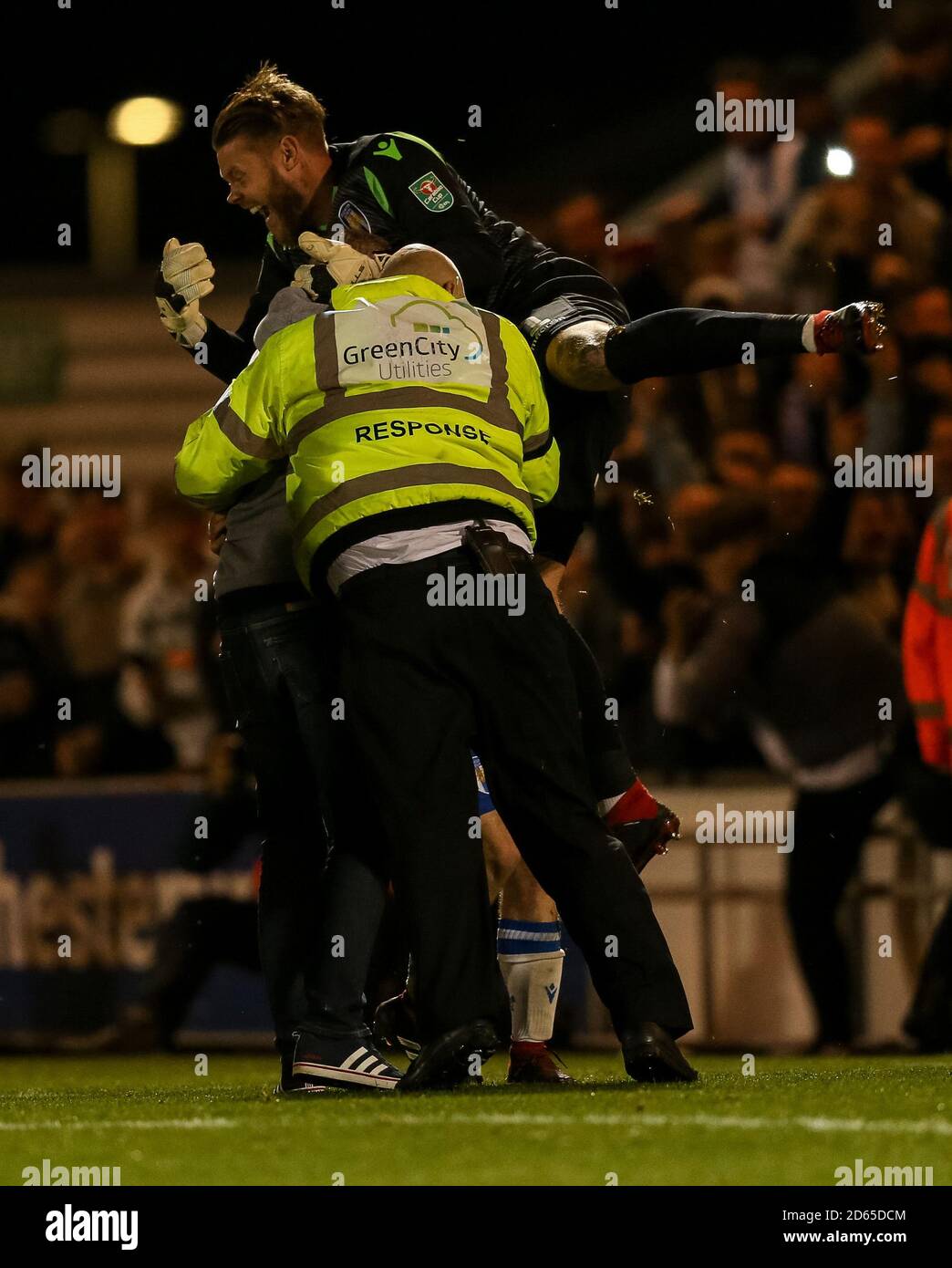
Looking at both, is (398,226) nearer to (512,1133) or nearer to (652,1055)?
(652,1055)

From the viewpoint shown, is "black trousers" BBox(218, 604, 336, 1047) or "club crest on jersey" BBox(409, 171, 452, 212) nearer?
"black trousers" BBox(218, 604, 336, 1047)

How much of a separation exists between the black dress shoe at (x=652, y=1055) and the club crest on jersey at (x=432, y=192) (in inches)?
95.0

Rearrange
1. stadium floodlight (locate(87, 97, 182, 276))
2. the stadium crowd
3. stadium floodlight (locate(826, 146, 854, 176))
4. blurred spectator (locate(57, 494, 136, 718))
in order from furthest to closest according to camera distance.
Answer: stadium floodlight (locate(87, 97, 182, 276))
blurred spectator (locate(57, 494, 136, 718))
stadium floodlight (locate(826, 146, 854, 176))
the stadium crowd

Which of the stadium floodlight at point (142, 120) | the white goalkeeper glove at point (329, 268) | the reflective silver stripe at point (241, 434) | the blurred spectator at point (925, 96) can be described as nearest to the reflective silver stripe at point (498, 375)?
the white goalkeeper glove at point (329, 268)

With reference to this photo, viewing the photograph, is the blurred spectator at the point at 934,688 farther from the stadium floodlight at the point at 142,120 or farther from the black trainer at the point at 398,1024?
the stadium floodlight at the point at 142,120

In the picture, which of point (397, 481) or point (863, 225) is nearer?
point (397, 481)

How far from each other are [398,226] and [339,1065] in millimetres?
2292

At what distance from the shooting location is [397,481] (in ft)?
17.6

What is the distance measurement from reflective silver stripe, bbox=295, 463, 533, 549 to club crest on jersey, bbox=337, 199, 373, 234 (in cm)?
114

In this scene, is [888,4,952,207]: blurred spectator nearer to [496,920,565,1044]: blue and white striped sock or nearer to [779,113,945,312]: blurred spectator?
[779,113,945,312]: blurred spectator

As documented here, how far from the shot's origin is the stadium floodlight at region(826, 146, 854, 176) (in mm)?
10438

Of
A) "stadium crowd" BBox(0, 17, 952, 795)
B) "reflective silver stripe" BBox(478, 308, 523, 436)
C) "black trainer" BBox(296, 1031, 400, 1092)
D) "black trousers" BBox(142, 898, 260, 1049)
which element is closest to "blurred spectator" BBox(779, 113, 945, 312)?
"stadium crowd" BBox(0, 17, 952, 795)

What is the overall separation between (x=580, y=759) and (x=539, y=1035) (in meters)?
0.93

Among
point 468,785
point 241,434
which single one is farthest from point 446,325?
point 468,785
